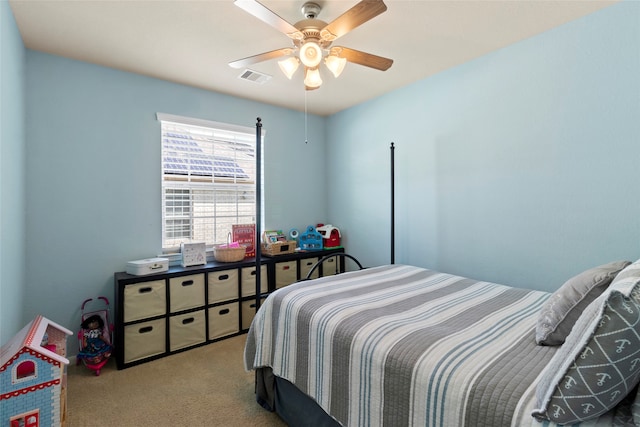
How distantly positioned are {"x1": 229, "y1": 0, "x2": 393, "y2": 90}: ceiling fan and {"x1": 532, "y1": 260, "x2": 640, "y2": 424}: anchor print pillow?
5.13ft

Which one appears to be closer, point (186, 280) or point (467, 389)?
point (467, 389)

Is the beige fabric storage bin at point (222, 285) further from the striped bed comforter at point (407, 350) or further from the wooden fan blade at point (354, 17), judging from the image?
the wooden fan blade at point (354, 17)

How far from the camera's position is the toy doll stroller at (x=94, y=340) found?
2.47 m

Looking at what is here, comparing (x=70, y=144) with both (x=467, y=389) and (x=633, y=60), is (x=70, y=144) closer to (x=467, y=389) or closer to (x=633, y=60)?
(x=467, y=389)

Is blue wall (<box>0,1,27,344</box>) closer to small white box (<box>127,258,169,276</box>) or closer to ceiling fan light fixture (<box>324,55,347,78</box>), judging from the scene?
small white box (<box>127,258,169,276</box>)

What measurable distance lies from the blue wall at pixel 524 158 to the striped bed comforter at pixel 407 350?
25.1 inches

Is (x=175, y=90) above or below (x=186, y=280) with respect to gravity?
above

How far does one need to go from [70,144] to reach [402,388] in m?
3.15

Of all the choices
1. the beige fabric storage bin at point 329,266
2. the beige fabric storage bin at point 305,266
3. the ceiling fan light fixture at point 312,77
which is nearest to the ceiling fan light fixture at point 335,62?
the ceiling fan light fixture at point 312,77

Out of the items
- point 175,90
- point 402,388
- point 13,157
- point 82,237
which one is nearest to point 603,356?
point 402,388

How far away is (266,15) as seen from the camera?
1667 mm

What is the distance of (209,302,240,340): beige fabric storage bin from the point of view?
3062 millimetres

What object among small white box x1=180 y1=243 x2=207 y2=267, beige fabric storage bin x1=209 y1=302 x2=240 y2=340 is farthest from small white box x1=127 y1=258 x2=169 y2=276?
beige fabric storage bin x1=209 y1=302 x2=240 y2=340

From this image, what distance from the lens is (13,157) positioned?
2.06 meters
